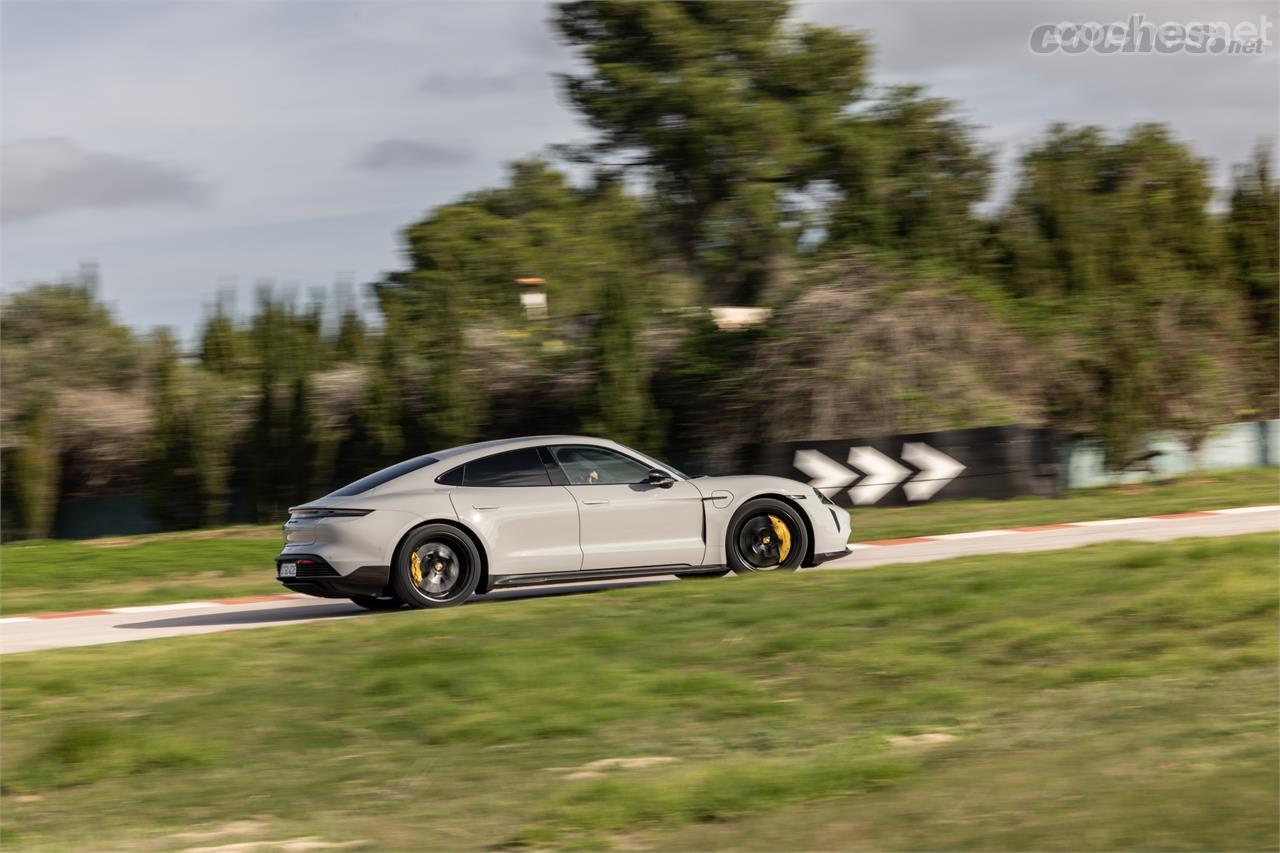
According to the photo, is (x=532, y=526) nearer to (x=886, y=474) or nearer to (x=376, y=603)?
(x=376, y=603)

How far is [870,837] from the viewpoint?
507 centimetres

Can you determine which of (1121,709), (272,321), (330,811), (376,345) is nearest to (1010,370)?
(376,345)

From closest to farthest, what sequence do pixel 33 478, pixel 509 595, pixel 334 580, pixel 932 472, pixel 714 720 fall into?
pixel 714 720 → pixel 334 580 → pixel 509 595 → pixel 932 472 → pixel 33 478

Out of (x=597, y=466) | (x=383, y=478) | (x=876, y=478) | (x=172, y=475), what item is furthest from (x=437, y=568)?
(x=172, y=475)

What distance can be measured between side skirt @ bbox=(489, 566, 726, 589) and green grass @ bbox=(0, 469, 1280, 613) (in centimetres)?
456

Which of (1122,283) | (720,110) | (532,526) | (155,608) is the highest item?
(720,110)

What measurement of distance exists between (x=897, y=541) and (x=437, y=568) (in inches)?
257

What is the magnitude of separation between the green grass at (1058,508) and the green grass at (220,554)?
0.04 feet

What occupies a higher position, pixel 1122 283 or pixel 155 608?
pixel 1122 283

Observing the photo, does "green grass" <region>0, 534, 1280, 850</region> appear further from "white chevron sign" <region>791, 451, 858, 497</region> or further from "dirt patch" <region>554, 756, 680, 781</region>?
"white chevron sign" <region>791, 451, 858, 497</region>

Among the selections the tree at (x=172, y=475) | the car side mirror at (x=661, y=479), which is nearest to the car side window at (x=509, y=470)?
the car side mirror at (x=661, y=479)

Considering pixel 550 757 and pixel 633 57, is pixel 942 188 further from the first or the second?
pixel 550 757

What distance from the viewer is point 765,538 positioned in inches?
479

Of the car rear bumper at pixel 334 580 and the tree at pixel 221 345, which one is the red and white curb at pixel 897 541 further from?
the tree at pixel 221 345
